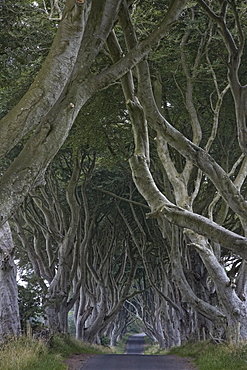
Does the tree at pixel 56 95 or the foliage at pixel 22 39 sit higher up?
the foliage at pixel 22 39

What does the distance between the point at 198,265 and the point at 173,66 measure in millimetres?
8875

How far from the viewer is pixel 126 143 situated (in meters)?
17.0

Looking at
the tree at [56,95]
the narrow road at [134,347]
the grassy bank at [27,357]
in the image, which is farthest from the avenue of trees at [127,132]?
the narrow road at [134,347]

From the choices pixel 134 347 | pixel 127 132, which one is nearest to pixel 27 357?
pixel 127 132

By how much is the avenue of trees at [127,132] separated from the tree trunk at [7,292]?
0.09ft

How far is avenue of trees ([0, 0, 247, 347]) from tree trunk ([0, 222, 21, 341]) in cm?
3

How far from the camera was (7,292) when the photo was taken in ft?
38.5

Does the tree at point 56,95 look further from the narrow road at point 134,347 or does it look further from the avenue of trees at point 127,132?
the narrow road at point 134,347

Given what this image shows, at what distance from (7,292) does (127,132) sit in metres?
7.26

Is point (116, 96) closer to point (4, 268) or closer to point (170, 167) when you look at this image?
point (170, 167)

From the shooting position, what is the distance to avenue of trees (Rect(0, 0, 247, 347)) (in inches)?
214

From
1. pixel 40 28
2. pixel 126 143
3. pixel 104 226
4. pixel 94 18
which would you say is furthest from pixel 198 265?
pixel 94 18

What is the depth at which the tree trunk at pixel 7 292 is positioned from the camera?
1147cm

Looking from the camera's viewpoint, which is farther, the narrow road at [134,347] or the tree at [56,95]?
the narrow road at [134,347]
